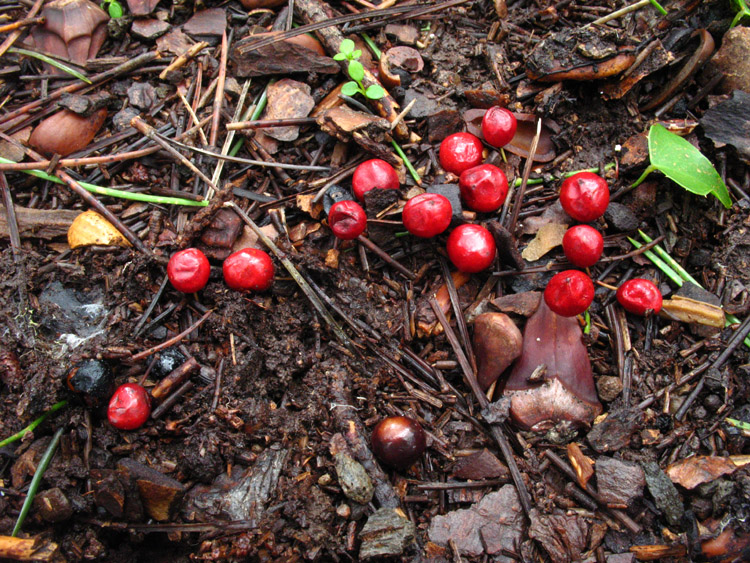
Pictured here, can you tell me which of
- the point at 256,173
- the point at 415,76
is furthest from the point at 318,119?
the point at 415,76

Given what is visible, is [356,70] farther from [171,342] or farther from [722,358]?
[722,358]

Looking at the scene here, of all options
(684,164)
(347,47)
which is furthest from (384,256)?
(684,164)

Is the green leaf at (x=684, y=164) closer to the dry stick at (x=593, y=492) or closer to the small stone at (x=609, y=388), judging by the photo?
the small stone at (x=609, y=388)

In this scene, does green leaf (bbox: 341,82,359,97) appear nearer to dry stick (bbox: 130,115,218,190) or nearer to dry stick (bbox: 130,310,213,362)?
dry stick (bbox: 130,115,218,190)

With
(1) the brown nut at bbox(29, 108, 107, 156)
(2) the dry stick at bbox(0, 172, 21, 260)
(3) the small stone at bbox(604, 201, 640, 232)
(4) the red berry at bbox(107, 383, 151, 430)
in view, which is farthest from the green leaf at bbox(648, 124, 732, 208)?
(2) the dry stick at bbox(0, 172, 21, 260)

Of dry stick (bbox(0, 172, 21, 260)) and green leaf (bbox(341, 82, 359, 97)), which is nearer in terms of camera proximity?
dry stick (bbox(0, 172, 21, 260))

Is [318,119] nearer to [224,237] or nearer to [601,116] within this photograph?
[224,237]
